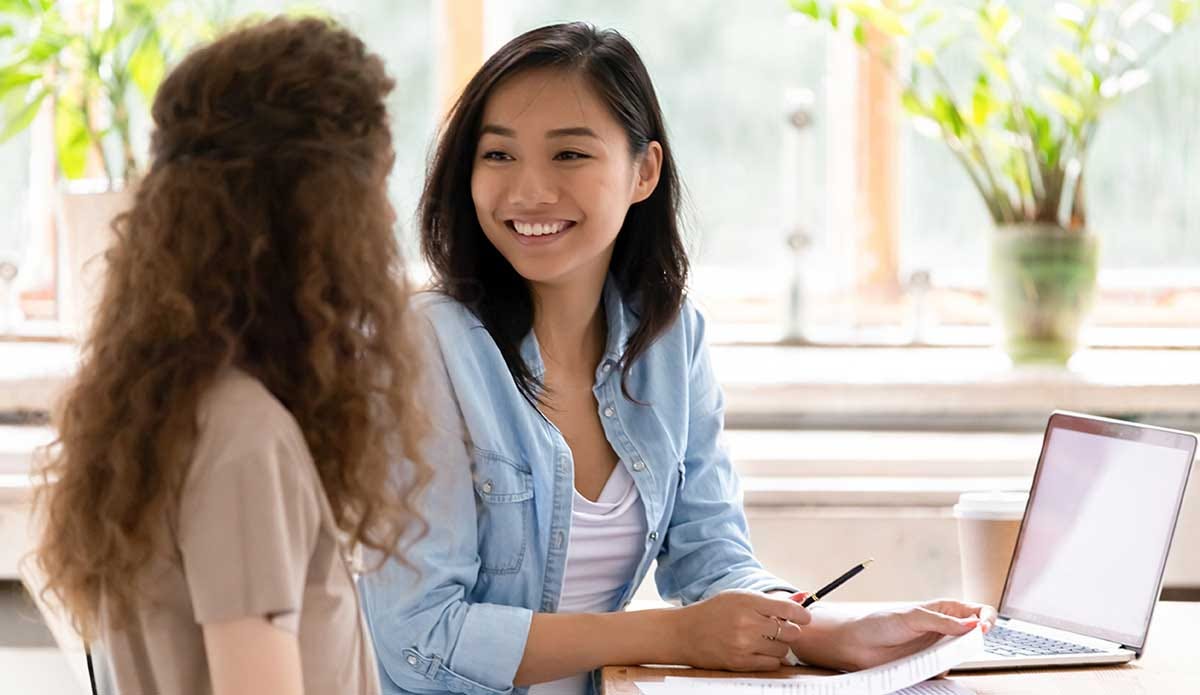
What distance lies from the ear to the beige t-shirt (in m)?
0.77

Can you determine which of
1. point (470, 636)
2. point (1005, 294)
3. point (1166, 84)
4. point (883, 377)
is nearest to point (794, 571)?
point (883, 377)

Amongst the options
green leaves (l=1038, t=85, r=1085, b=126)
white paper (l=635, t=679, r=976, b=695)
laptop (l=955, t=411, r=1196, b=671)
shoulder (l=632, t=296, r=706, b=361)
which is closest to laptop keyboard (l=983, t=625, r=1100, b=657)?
laptop (l=955, t=411, r=1196, b=671)

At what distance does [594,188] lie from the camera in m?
1.54

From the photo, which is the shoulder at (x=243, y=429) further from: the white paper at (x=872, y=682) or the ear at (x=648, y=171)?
the ear at (x=648, y=171)

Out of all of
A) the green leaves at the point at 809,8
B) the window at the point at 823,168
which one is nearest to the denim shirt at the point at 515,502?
the green leaves at the point at 809,8

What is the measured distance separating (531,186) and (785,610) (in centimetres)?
50

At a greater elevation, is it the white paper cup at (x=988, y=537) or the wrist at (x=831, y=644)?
the white paper cup at (x=988, y=537)

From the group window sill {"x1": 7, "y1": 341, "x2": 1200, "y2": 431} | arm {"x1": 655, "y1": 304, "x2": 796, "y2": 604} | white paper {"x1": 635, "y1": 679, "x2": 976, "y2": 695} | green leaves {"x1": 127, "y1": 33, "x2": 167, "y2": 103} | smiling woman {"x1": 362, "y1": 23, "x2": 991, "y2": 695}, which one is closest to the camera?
white paper {"x1": 635, "y1": 679, "x2": 976, "y2": 695}

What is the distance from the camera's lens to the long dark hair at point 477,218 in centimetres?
155

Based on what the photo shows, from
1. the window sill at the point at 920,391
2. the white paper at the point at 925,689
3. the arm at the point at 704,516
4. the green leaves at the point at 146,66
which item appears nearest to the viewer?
the white paper at the point at 925,689

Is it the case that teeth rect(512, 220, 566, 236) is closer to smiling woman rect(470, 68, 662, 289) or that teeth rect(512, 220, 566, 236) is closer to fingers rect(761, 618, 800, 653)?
smiling woman rect(470, 68, 662, 289)

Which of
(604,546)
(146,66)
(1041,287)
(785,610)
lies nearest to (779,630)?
(785,610)

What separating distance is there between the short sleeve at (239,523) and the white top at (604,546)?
0.65m

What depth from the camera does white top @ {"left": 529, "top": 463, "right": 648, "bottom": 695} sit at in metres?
1.55
